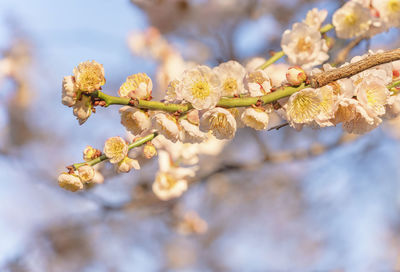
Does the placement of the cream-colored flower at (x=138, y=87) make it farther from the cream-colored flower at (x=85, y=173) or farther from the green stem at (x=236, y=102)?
the cream-colored flower at (x=85, y=173)

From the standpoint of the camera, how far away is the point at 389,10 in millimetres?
1051

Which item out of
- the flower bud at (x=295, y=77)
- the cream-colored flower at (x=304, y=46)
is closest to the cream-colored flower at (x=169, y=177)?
the cream-colored flower at (x=304, y=46)

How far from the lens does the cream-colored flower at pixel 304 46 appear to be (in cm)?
103

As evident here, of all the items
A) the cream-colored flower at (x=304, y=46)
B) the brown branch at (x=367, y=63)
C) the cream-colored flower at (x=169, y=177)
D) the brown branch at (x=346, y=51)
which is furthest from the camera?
the cream-colored flower at (x=169, y=177)

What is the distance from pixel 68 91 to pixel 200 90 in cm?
24

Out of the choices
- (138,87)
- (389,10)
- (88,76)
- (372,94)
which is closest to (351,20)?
(389,10)

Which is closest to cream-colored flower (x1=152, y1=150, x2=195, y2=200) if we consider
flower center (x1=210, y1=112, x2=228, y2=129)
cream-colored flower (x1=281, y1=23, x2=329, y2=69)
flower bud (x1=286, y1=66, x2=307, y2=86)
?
cream-colored flower (x1=281, y1=23, x2=329, y2=69)

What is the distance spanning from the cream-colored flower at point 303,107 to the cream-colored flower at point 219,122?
12cm

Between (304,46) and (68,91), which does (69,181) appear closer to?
(68,91)

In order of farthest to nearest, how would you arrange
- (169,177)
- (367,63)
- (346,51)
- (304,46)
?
(169,177) → (346,51) → (304,46) → (367,63)

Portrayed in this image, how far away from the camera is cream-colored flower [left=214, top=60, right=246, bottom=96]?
78 cm

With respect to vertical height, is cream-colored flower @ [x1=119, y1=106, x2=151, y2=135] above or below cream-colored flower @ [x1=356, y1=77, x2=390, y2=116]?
below

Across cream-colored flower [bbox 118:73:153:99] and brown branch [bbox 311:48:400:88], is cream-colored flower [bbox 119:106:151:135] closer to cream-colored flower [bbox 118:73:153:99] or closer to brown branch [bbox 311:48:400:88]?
cream-colored flower [bbox 118:73:153:99]

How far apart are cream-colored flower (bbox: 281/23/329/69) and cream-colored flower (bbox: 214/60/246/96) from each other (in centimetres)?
30
